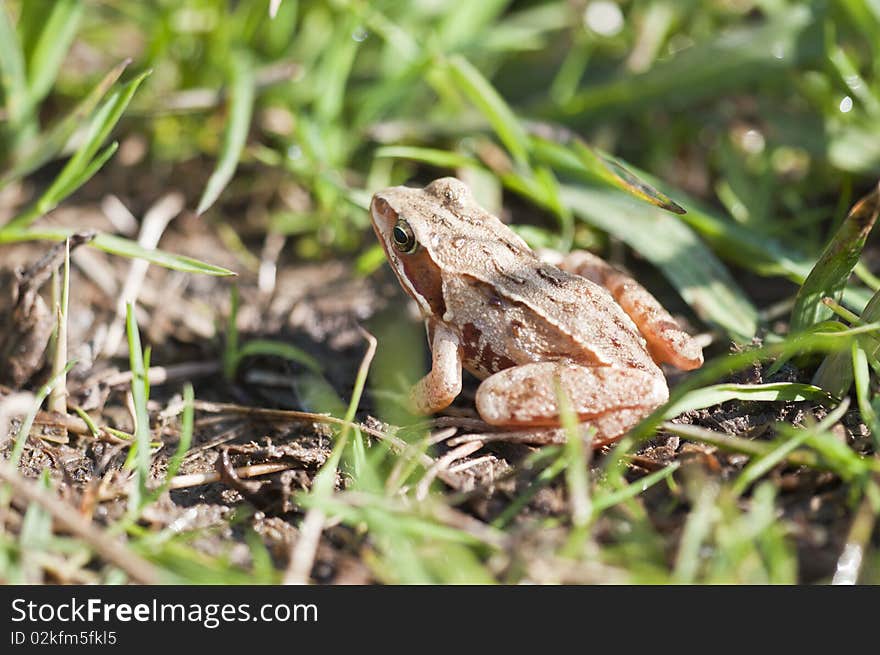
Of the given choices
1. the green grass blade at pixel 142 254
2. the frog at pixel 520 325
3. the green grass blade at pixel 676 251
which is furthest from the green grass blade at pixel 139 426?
the green grass blade at pixel 676 251

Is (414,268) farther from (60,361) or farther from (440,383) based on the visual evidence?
(60,361)

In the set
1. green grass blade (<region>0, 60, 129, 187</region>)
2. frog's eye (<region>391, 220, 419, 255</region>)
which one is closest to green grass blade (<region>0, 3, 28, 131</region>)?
green grass blade (<region>0, 60, 129, 187</region>)

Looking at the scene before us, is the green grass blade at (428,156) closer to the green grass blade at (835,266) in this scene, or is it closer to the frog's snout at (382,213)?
the frog's snout at (382,213)

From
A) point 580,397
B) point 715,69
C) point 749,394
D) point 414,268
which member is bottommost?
point 749,394

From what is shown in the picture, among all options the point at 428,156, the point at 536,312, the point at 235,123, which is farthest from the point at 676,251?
the point at 235,123

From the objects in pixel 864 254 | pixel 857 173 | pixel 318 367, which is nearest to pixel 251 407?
pixel 318 367
